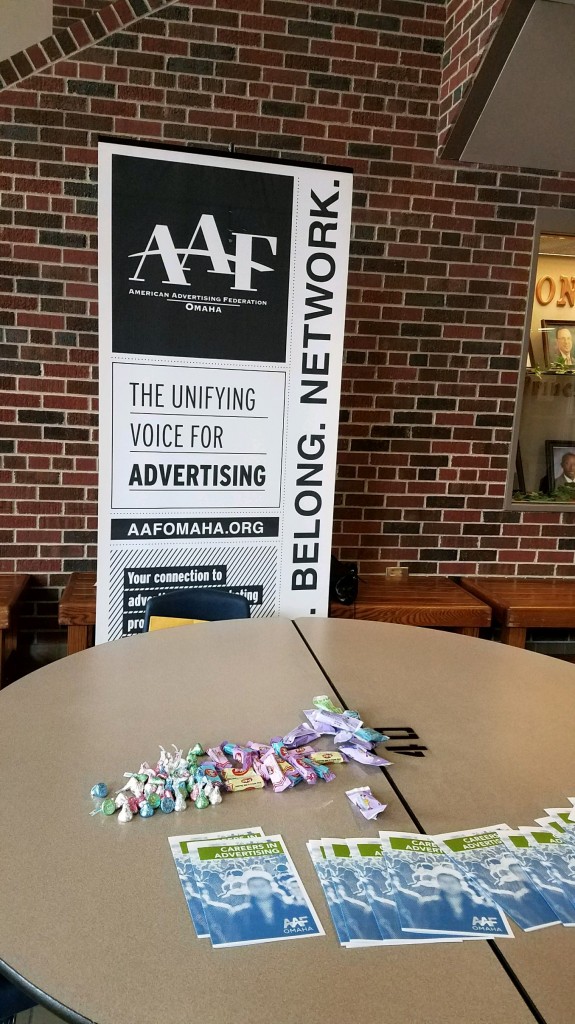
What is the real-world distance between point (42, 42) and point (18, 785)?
312 centimetres

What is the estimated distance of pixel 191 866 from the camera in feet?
4.13

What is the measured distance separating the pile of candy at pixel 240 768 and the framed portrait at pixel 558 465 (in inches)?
103

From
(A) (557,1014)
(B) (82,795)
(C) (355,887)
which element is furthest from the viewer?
(B) (82,795)

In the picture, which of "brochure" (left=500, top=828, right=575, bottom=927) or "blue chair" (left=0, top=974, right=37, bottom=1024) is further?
"blue chair" (left=0, top=974, right=37, bottom=1024)

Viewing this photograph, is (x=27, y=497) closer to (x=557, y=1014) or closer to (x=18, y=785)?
(x=18, y=785)

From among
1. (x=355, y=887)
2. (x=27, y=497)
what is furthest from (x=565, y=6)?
(x=355, y=887)

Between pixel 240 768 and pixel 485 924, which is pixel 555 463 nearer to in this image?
pixel 240 768

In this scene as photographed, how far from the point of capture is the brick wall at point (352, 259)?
131 inches

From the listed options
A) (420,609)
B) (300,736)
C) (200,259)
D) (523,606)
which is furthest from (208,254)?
(523,606)

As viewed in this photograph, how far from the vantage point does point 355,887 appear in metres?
1.21

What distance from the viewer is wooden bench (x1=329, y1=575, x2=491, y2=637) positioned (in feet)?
11.2

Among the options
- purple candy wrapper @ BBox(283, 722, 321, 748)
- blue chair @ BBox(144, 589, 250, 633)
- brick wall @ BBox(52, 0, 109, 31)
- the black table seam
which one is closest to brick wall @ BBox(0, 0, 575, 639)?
brick wall @ BBox(52, 0, 109, 31)

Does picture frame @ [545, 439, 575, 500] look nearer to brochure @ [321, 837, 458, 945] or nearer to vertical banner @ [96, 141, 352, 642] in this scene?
vertical banner @ [96, 141, 352, 642]

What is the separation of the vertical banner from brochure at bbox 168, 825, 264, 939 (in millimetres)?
1725
